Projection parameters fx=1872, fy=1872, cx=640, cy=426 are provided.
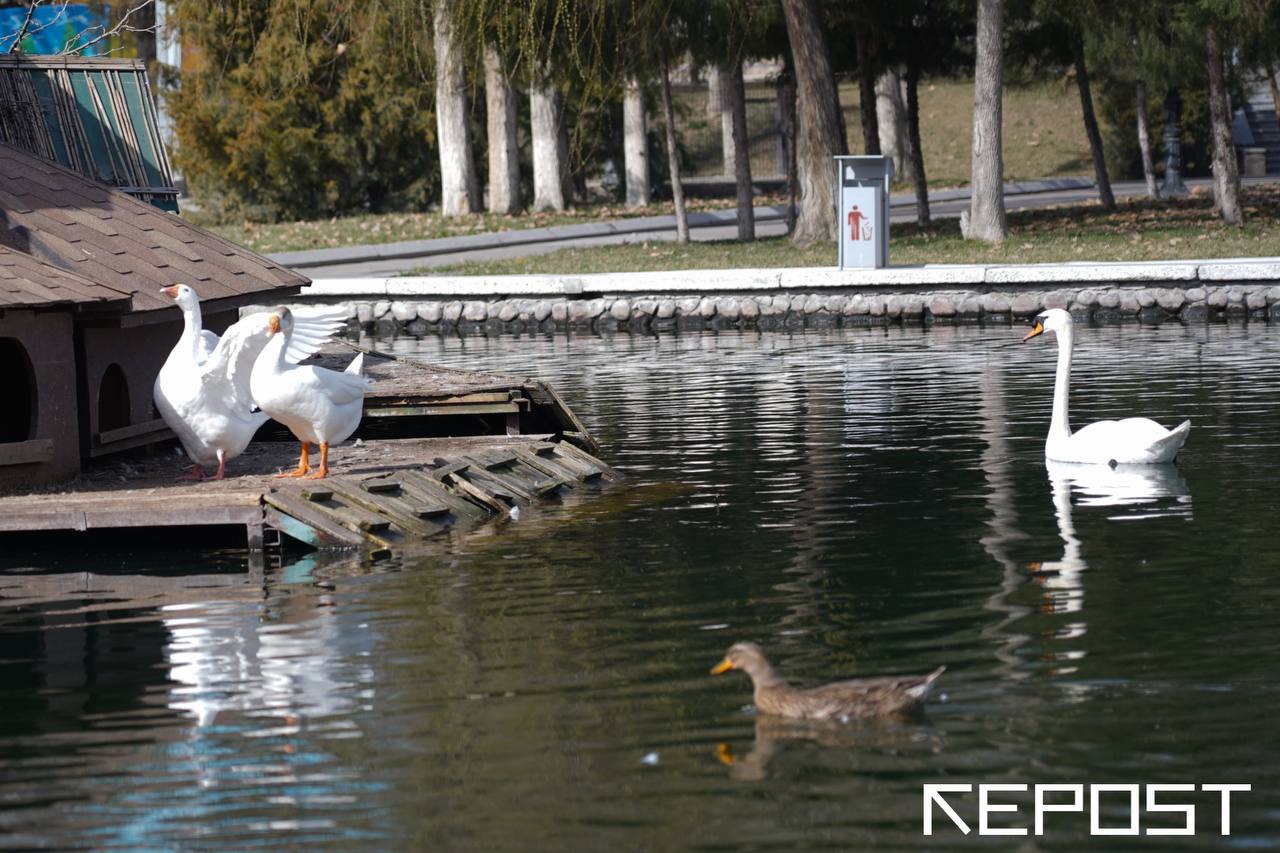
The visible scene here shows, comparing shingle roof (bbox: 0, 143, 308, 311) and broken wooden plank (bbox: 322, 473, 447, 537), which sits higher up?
shingle roof (bbox: 0, 143, 308, 311)

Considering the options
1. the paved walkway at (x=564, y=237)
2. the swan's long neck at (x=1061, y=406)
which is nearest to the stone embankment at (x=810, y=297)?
the paved walkway at (x=564, y=237)

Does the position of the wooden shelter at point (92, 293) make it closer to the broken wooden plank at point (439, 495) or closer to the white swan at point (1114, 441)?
the broken wooden plank at point (439, 495)

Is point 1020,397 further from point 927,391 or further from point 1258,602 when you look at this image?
point 1258,602

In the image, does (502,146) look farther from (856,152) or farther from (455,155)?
(856,152)

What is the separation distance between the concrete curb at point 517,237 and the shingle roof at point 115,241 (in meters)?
20.3

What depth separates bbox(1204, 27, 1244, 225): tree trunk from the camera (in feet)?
110

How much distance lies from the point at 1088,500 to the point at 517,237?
2811 cm

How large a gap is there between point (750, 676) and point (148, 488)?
6783 millimetres

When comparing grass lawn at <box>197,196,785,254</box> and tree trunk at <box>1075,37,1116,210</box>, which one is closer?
tree trunk at <box>1075,37,1116,210</box>

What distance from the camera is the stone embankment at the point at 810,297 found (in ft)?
92.8

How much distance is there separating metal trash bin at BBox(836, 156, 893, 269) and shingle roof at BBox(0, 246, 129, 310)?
17.2 m

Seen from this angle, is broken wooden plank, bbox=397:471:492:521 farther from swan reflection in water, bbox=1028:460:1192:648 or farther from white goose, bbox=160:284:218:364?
swan reflection in water, bbox=1028:460:1192:648

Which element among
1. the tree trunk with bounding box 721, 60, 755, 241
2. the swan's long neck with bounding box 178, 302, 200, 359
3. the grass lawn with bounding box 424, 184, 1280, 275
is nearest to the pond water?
the swan's long neck with bounding box 178, 302, 200, 359

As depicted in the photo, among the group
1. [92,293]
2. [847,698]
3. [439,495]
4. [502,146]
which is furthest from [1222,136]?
[847,698]
